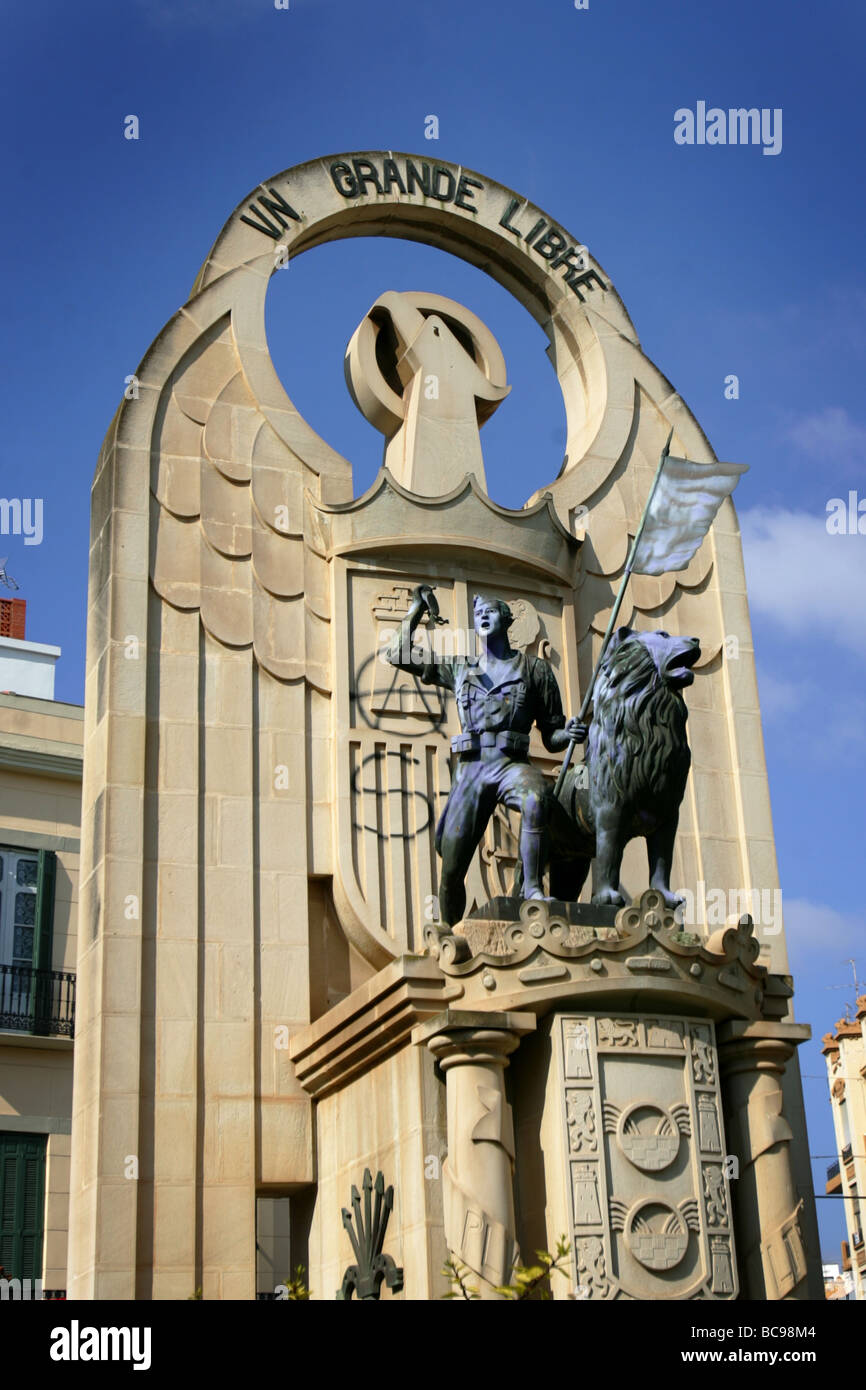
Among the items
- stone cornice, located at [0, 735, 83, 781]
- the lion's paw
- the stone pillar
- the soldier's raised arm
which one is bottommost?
the stone pillar

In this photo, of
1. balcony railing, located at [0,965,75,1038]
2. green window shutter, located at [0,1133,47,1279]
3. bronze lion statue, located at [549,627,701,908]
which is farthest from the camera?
balcony railing, located at [0,965,75,1038]

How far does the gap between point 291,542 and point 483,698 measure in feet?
13.1

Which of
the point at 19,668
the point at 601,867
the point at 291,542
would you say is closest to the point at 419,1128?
the point at 601,867

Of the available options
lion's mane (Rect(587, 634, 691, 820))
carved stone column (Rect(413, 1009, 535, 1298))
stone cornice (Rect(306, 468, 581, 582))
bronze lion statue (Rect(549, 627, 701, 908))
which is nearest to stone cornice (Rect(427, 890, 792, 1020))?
carved stone column (Rect(413, 1009, 535, 1298))

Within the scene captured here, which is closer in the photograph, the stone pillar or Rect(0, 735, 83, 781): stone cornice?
the stone pillar

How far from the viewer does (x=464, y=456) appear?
1866cm

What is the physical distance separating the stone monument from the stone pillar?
0.03m

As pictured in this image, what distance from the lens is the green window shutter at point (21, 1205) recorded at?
20609mm

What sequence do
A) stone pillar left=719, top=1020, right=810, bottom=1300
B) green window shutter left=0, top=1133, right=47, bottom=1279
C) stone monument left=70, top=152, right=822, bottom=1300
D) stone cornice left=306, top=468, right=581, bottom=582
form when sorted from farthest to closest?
green window shutter left=0, top=1133, right=47, bottom=1279 → stone cornice left=306, top=468, right=581, bottom=582 → stone pillar left=719, top=1020, right=810, bottom=1300 → stone monument left=70, top=152, right=822, bottom=1300

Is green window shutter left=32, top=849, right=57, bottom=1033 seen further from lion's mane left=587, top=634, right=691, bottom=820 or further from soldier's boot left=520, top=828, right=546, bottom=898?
lion's mane left=587, top=634, right=691, bottom=820

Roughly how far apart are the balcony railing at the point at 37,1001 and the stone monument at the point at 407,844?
6.23 m

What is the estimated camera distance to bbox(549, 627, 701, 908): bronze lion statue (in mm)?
13625

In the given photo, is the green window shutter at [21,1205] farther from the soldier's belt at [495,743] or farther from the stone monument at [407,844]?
the soldier's belt at [495,743]
